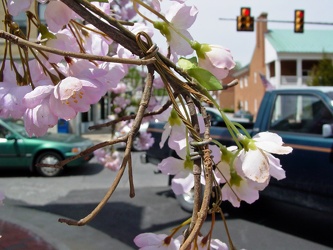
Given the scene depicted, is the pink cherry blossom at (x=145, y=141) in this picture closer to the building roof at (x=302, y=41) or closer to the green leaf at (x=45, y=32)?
the green leaf at (x=45, y=32)

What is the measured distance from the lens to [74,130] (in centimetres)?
1741

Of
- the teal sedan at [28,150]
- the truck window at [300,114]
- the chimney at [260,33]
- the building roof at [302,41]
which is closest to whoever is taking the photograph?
the truck window at [300,114]

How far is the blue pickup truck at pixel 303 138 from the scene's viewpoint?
458 centimetres

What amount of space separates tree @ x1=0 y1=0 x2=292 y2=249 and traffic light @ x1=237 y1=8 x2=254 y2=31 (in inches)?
592

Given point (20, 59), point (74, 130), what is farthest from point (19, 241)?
point (74, 130)

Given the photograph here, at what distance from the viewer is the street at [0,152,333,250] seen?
4828 mm

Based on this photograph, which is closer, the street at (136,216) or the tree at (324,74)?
the street at (136,216)

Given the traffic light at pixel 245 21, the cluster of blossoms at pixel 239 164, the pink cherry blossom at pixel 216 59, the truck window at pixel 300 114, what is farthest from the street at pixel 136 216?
the traffic light at pixel 245 21

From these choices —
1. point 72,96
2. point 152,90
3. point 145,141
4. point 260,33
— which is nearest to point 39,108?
point 72,96

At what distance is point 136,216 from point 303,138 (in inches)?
98.8

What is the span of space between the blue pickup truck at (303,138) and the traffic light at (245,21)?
33.0 ft

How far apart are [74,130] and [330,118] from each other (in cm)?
1357

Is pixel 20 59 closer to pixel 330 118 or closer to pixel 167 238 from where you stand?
pixel 167 238

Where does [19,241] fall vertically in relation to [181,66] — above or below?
below
